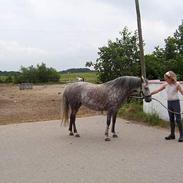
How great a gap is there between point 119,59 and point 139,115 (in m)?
6.48

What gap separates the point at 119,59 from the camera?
21078 millimetres

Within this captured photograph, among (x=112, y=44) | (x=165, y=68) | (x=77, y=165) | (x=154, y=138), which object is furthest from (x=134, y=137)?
(x=112, y=44)

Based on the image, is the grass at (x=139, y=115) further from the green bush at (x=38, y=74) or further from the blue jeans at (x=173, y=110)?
the green bush at (x=38, y=74)

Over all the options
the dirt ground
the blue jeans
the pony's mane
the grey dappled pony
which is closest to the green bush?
the dirt ground

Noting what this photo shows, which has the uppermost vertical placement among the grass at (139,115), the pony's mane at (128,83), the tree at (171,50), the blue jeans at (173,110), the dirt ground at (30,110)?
the tree at (171,50)

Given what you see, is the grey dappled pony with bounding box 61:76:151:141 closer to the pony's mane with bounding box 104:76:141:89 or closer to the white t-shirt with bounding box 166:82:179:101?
the pony's mane with bounding box 104:76:141:89

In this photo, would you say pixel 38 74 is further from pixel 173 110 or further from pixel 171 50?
pixel 173 110

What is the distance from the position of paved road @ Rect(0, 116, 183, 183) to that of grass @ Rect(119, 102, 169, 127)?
23.6 inches

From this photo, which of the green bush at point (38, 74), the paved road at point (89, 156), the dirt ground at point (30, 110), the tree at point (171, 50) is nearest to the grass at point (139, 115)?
the paved road at point (89, 156)

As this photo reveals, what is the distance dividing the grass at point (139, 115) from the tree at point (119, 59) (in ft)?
13.5

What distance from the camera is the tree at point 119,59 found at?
2131 cm

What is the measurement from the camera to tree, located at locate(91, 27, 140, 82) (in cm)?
2131

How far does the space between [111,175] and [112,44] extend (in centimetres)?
1480

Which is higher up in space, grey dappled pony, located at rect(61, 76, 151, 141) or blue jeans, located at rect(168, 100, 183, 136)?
grey dappled pony, located at rect(61, 76, 151, 141)
